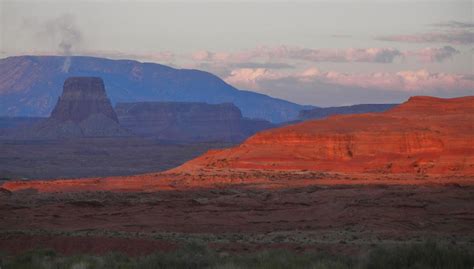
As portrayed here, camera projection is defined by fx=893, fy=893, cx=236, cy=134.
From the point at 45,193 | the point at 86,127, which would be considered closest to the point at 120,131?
the point at 86,127

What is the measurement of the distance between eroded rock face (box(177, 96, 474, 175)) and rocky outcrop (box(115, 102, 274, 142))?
119 m

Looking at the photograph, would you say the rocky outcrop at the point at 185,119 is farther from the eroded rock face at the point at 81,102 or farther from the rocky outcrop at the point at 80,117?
the rocky outcrop at the point at 80,117

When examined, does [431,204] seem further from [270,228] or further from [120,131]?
[120,131]

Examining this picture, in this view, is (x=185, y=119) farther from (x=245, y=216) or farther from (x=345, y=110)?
(x=245, y=216)

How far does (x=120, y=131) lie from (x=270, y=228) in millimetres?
134348

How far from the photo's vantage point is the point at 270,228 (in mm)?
31234

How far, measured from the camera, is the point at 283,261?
60.9 ft

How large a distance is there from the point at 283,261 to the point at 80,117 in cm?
15261

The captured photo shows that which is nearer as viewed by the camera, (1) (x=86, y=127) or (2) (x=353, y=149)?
(2) (x=353, y=149)

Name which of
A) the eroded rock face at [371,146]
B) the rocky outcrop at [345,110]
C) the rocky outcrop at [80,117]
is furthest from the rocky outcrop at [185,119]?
the eroded rock face at [371,146]

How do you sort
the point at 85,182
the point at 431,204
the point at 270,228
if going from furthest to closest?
the point at 85,182 → the point at 431,204 → the point at 270,228

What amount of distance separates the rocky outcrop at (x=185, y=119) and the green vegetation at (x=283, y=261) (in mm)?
163625

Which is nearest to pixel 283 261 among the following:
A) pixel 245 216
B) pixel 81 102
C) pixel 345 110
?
pixel 245 216

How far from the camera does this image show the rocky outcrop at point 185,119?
186m
